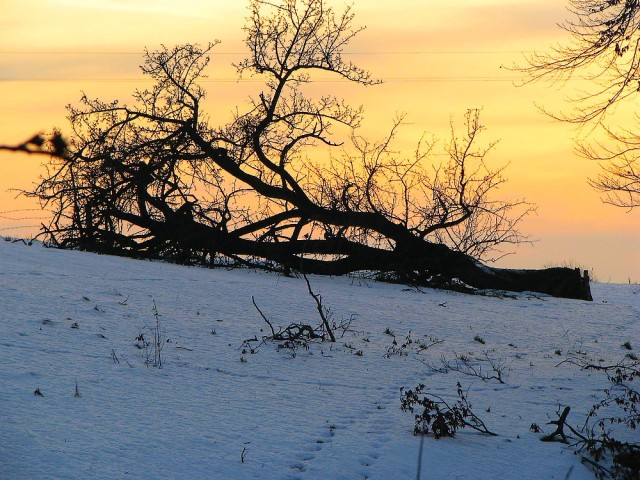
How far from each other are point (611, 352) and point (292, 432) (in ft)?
20.4

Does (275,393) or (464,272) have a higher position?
(464,272)

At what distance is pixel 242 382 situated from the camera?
7.21m

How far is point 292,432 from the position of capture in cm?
589

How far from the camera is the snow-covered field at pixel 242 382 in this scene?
17.4 ft

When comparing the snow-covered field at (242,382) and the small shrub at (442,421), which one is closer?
the snow-covered field at (242,382)

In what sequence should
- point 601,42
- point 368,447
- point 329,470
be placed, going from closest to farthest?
point 329,470 < point 368,447 < point 601,42

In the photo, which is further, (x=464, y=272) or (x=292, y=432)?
(x=464, y=272)

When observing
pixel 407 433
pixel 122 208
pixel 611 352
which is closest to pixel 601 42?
pixel 611 352

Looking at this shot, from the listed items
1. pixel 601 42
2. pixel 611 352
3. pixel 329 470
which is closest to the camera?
pixel 329 470

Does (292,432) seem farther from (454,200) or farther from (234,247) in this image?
(454,200)

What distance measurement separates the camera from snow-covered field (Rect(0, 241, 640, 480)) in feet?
17.4

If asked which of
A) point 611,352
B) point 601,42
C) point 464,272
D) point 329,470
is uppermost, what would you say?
point 601,42

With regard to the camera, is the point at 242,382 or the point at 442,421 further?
the point at 242,382

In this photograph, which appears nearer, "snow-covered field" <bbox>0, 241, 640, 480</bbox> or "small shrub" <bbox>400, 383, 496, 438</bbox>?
"snow-covered field" <bbox>0, 241, 640, 480</bbox>
